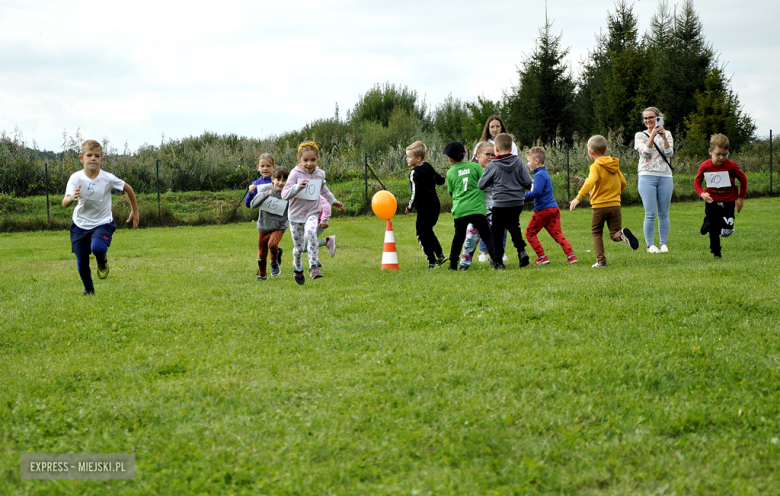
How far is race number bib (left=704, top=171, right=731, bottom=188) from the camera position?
8.99 metres

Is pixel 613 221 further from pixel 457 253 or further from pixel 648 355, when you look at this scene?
pixel 648 355

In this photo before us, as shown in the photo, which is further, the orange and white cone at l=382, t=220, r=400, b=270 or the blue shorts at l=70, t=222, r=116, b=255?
the orange and white cone at l=382, t=220, r=400, b=270

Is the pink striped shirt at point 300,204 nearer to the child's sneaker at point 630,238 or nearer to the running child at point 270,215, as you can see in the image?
the running child at point 270,215

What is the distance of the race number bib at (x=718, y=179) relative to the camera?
29.5 ft

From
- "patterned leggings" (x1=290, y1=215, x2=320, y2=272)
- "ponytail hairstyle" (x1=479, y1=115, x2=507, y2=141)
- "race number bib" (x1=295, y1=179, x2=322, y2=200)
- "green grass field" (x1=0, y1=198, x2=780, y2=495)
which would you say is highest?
"ponytail hairstyle" (x1=479, y1=115, x2=507, y2=141)

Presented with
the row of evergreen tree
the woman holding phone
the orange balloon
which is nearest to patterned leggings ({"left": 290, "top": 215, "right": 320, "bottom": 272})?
the orange balloon

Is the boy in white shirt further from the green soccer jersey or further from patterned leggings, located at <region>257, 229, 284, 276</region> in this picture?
the green soccer jersey

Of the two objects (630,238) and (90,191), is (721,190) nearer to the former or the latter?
(630,238)

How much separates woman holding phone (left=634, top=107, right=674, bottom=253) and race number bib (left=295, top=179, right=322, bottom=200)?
4.65 meters

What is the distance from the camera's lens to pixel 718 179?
9.04 meters

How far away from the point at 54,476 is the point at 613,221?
785cm

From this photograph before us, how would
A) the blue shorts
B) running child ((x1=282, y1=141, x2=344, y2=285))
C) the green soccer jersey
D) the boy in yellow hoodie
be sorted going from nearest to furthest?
the blue shorts
running child ((x1=282, y1=141, x2=344, y2=285))
the boy in yellow hoodie
the green soccer jersey

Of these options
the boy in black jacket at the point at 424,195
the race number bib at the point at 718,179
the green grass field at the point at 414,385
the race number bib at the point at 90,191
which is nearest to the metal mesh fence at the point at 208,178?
the boy in black jacket at the point at 424,195

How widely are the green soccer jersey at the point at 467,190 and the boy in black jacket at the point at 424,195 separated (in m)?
0.42
